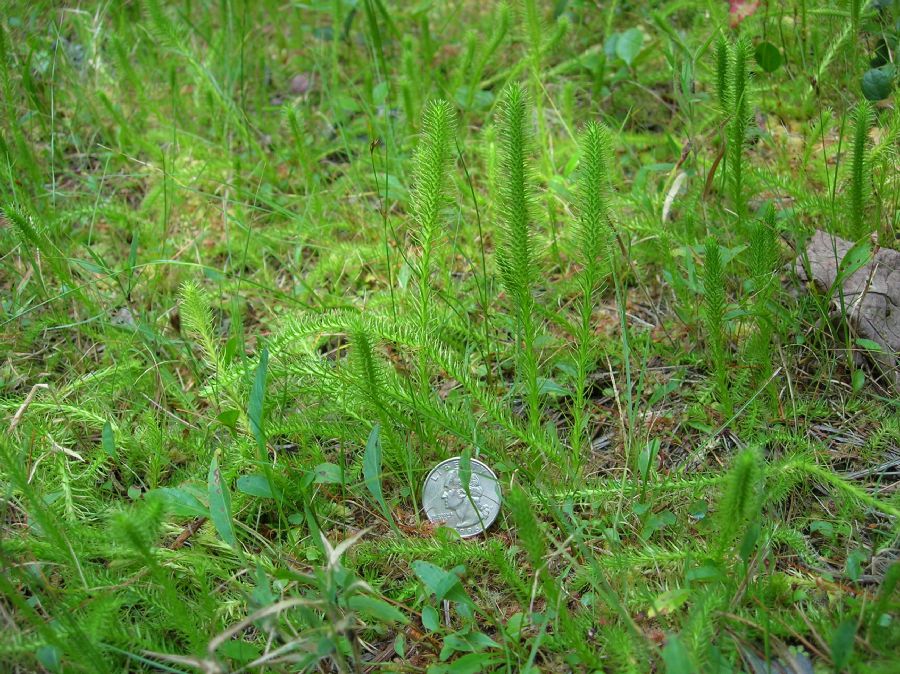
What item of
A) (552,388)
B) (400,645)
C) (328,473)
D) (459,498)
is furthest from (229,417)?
(552,388)

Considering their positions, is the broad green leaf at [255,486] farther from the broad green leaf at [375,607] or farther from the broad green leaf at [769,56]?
the broad green leaf at [769,56]

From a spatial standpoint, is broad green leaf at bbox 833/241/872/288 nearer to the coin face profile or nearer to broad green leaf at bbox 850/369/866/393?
broad green leaf at bbox 850/369/866/393

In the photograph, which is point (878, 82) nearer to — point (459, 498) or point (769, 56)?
point (769, 56)

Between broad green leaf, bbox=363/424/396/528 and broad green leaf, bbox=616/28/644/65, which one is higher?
broad green leaf, bbox=616/28/644/65

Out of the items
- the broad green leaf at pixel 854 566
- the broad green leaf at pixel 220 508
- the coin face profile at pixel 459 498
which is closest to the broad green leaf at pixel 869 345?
the broad green leaf at pixel 854 566

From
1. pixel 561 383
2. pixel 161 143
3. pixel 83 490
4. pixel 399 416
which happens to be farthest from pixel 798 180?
pixel 161 143

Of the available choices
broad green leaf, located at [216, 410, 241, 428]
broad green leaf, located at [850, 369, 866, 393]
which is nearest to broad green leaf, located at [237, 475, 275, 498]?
broad green leaf, located at [216, 410, 241, 428]

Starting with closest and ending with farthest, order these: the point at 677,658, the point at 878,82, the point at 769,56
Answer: the point at 677,658 < the point at 878,82 < the point at 769,56

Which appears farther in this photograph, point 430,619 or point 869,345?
point 869,345
